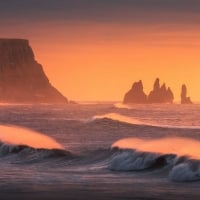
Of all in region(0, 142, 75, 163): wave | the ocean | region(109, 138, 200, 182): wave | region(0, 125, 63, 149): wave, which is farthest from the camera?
region(0, 125, 63, 149): wave

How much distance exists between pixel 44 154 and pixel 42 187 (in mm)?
17526

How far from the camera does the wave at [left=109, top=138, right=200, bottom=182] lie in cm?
2997

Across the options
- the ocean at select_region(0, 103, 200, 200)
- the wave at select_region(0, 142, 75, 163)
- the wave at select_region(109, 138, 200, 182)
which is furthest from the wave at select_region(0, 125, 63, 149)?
the wave at select_region(109, 138, 200, 182)

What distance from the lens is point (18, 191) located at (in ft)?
82.3

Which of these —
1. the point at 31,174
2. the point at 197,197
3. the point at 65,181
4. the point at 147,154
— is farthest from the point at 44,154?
the point at 197,197

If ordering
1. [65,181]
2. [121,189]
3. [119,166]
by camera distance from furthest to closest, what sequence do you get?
[119,166]
[65,181]
[121,189]

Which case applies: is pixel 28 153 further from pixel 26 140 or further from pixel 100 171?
pixel 100 171

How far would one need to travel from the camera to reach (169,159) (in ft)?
117

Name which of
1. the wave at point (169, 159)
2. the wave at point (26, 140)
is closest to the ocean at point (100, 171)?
the wave at point (169, 159)

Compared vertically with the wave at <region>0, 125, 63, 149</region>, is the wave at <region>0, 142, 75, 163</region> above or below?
below

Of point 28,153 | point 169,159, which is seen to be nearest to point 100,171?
point 169,159

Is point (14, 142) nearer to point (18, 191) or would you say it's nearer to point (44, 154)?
point (44, 154)

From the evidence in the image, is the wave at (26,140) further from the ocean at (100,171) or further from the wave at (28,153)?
the wave at (28,153)

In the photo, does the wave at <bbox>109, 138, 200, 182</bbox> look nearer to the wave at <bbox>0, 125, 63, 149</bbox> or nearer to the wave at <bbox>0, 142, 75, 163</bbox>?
the wave at <bbox>0, 142, 75, 163</bbox>
